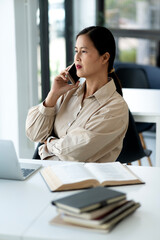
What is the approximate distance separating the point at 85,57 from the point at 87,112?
0.29 meters

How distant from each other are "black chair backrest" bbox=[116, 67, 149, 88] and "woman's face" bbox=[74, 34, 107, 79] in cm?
212

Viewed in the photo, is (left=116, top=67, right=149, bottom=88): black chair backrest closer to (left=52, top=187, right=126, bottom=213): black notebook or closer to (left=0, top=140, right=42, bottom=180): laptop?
(left=0, top=140, right=42, bottom=180): laptop

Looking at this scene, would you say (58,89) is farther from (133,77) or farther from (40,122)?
(133,77)

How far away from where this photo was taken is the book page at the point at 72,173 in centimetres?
172

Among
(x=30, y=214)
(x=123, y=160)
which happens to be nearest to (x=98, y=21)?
(x=123, y=160)

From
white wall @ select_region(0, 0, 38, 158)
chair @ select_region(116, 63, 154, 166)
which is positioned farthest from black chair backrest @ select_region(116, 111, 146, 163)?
chair @ select_region(116, 63, 154, 166)

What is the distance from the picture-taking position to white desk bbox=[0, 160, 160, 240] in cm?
134

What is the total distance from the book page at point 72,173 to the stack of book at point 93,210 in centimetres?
29

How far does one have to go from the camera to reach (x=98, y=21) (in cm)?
611

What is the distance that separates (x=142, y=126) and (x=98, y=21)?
8.28 ft

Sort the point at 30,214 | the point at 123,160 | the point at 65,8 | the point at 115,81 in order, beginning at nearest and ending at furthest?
the point at 30,214
the point at 115,81
the point at 123,160
the point at 65,8

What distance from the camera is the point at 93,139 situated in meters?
2.22

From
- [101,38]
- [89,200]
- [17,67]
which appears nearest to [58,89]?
[101,38]

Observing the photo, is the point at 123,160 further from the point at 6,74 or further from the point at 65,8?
the point at 65,8
